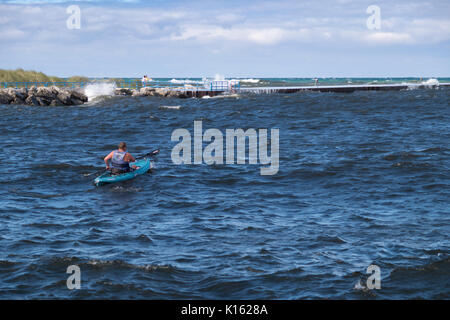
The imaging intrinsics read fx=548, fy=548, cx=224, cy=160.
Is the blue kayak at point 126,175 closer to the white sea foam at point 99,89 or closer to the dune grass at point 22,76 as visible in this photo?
the white sea foam at point 99,89

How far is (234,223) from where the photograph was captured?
16.3 m

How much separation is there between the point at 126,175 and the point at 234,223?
7112mm

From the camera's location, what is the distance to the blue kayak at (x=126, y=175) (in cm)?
2098

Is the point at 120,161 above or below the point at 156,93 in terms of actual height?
below

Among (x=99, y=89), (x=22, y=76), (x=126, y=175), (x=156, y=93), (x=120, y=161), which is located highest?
(x=22, y=76)

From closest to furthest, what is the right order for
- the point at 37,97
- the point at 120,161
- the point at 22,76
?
the point at 120,161, the point at 37,97, the point at 22,76

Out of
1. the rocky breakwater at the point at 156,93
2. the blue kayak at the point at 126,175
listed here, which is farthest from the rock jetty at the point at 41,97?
the blue kayak at the point at 126,175

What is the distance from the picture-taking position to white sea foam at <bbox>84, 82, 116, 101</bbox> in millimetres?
73850

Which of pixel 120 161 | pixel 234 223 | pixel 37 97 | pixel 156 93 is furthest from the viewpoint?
pixel 156 93

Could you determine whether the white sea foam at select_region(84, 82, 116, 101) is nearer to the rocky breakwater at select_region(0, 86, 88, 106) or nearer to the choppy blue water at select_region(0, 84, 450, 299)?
the rocky breakwater at select_region(0, 86, 88, 106)

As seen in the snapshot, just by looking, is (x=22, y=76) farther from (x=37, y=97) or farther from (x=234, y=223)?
(x=234, y=223)

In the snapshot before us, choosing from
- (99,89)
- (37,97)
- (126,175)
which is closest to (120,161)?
(126,175)

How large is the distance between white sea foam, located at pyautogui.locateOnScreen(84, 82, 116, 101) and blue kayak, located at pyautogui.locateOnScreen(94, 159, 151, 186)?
51.0 m
